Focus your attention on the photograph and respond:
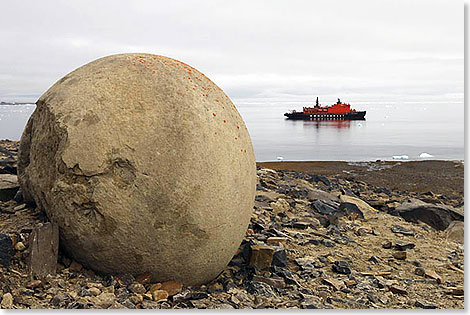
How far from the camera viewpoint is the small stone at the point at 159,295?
4.32m

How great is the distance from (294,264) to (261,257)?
2.22 ft

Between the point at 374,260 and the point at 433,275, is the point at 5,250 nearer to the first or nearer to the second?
the point at 374,260

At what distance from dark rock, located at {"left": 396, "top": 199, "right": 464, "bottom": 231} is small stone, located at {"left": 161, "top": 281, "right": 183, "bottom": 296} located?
6387mm

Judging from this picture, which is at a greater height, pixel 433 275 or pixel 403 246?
pixel 403 246

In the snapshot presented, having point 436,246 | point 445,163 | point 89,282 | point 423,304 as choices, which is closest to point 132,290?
point 89,282

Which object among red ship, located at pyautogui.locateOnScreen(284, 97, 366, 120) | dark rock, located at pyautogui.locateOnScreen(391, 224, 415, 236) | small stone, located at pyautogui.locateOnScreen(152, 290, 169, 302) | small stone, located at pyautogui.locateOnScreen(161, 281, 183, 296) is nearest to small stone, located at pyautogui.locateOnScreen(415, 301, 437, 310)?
small stone, located at pyautogui.locateOnScreen(161, 281, 183, 296)

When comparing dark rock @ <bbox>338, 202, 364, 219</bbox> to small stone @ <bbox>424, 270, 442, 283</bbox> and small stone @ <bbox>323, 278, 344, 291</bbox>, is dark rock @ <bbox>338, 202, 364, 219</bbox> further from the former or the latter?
small stone @ <bbox>323, 278, 344, 291</bbox>

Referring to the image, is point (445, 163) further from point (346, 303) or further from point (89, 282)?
point (89, 282)

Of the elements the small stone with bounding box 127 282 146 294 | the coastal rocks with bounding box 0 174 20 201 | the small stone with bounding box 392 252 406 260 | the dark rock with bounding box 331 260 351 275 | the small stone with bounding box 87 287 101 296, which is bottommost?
the small stone with bounding box 392 252 406 260

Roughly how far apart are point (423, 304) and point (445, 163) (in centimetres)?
1850

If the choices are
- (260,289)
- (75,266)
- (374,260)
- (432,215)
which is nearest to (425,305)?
(374,260)

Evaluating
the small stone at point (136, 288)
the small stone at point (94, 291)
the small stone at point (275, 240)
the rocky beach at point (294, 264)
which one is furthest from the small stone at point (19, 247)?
the small stone at point (275, 240)

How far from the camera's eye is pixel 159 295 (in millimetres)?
4344

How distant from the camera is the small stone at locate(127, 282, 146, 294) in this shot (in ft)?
14.2
